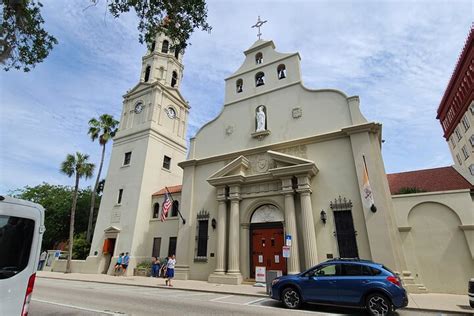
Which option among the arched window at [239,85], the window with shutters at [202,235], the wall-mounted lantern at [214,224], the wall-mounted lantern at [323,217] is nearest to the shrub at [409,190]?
the wall-mounted lantern at [323,217]

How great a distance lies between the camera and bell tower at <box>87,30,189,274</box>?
23.0m

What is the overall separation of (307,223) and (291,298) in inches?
225

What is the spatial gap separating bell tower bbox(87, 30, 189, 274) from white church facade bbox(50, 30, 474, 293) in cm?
15

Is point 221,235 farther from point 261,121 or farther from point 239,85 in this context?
point 239,85

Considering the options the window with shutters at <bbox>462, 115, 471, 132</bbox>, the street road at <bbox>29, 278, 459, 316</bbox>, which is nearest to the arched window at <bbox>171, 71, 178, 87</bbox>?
the street road at <bbox>29, 278, 459, 316</bbox>

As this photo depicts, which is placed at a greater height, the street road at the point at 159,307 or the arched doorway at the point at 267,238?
the arched doorway at the point at 267,238

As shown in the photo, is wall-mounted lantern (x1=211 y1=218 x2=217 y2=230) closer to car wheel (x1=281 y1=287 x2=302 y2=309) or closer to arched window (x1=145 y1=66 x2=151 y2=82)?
car wheel (x1=281 y1=287 x2=302 y2=309)

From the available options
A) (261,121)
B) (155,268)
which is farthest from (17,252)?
(155,268)

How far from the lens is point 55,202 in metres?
34.9

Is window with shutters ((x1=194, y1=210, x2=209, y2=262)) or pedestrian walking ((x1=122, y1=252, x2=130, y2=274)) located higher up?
window with shutters ((x1=194, y1=210, x2=209, y2=262))

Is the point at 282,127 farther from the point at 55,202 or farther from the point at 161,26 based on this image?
the point at 55,202

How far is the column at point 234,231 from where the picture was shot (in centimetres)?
1534

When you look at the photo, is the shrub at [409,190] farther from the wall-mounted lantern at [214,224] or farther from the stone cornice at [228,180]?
the wall-mounted lantern at [214,224]

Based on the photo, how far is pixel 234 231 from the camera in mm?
16031
